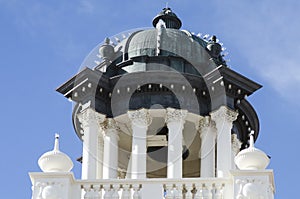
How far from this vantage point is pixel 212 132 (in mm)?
34812

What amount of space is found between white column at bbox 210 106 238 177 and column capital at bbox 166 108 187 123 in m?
1.02

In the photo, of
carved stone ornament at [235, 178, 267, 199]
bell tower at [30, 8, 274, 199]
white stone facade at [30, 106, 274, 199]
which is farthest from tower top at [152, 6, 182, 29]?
carved stone ornament at [235, 178, 267, 199]

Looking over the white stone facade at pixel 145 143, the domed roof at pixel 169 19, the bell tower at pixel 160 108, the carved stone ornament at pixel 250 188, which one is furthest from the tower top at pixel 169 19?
the carved stone ornament at pixel 250 188

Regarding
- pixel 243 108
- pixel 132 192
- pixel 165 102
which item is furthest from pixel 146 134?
pixel 132 192

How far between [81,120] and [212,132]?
4.03 metres

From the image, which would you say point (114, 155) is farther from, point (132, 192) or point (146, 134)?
point (132, 192)

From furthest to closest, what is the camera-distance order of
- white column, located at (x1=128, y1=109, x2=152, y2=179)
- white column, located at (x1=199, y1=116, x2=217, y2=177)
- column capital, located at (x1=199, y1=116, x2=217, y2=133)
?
column capital, located at (x1=199, y1=116, x2=217, y2=133) → white column, located at (x1=199, y1=116, x2=217, y2=177) → white column, located at (x1=128, y1=109, x2=152, y2=179)

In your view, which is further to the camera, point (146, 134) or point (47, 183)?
point (146, 134)

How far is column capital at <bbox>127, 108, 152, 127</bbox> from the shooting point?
34125mm

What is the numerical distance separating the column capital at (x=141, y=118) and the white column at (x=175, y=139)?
0.60 metres

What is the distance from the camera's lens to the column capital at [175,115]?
34219mm

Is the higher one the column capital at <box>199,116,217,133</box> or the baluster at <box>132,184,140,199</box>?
the column capital at <box>199,116,217,133</box>

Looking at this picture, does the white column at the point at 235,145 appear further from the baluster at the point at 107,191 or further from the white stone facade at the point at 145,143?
the baluster at the point at 107,191

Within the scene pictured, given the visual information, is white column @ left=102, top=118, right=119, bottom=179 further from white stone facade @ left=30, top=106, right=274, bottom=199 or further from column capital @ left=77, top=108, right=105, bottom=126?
column capital @ left=77, top=108, right=105, bottom=126
